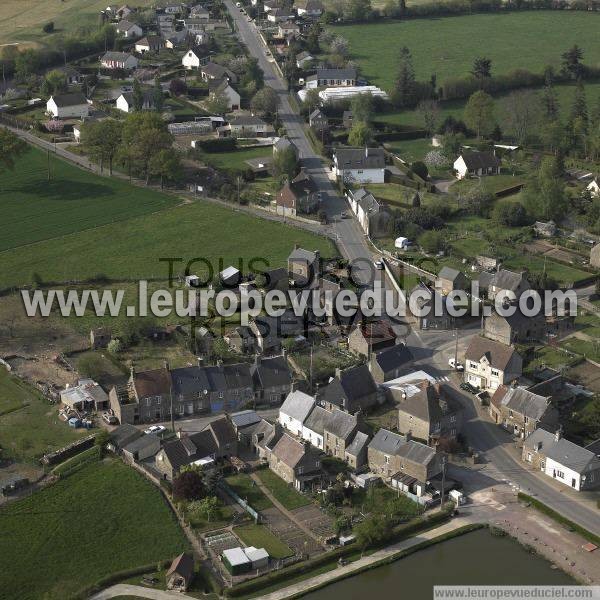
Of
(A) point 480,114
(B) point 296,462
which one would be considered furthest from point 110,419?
(A) point 480,114

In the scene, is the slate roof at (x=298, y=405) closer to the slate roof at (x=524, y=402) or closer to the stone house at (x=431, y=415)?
the stone house at (x=431, y=415)

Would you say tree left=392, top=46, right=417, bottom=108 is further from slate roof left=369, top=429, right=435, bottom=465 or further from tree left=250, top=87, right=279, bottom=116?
slate roof left=369, top=429, right=435, bottom=465

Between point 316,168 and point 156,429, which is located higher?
point 316,168

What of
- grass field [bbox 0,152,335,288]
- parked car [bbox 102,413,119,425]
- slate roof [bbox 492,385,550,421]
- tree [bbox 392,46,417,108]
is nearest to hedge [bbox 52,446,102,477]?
parked car [bbox 102,413,119,425]

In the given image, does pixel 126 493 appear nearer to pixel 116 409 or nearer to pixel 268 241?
pixel 116 409

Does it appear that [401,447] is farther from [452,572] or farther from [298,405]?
[452,572]

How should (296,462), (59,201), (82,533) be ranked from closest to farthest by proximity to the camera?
(82,533), (296,462), (59,201)

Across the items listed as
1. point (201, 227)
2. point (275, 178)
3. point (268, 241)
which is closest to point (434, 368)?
point (268, 241)
